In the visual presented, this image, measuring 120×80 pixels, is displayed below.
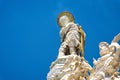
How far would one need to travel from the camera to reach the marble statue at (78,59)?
1098 centimetres

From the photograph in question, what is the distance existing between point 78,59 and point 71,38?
65.1 inches

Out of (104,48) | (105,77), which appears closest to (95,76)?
(105,77)

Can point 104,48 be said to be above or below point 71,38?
below

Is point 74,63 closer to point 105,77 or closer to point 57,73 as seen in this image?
point 57,73

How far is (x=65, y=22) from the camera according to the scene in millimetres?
15203

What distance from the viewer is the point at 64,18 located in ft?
50.2

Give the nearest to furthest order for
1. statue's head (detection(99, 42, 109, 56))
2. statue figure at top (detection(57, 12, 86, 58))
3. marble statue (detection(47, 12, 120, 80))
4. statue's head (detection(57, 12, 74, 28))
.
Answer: marble statue (detection(47, 12, 120, 80)) < statue's head (detection(99, 42, 109, 56)) < statue figure at top (detection(57, 12, 86, 58)) < statue's head (detection(57, 12, 74, 28))

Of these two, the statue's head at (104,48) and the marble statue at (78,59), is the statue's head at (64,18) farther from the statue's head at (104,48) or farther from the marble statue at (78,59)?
the statue's head at (104,48)

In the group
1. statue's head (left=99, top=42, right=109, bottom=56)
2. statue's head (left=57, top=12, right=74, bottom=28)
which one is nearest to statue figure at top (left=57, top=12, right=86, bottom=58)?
statue's head (left=57, top=12, right=74, bottom=28)

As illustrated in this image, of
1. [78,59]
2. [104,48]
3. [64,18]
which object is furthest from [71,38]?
[104,48]

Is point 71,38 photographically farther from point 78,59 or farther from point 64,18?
point 78,59

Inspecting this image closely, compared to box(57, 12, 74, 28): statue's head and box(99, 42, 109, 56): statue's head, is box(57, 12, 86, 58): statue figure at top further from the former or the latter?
box(99, 42, 109, 56): statue's head

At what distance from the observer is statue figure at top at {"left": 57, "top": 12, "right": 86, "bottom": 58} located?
13.8 meters

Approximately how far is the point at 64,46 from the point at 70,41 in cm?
26
